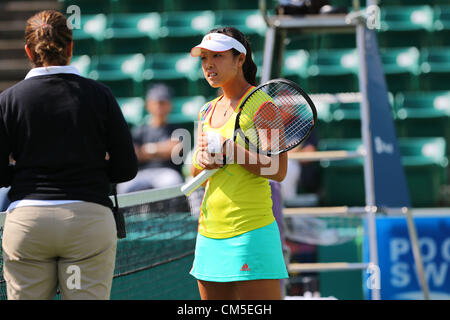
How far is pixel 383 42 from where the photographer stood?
9.48 meters

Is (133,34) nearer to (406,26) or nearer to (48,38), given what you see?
(406,26)

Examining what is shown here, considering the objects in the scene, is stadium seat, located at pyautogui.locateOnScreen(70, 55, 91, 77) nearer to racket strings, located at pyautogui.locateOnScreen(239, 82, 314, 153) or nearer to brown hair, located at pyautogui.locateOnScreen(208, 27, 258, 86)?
brown hair, located at pyautogui.locateOnScreen(208, 27, 258, 86)

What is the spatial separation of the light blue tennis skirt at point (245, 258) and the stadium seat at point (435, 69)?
669 centimetres

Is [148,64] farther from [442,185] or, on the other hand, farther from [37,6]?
[442,185]

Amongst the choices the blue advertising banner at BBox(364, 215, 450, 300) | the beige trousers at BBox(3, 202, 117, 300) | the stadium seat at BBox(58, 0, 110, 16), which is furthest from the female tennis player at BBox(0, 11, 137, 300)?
the stadium seat at BBox(58, 0, 110, 16)

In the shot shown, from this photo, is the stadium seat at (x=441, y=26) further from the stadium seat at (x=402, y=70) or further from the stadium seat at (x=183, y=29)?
the stadium seat at (x=183, y=29)

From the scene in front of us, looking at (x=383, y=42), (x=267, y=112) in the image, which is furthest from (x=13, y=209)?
(x=383, y=42)

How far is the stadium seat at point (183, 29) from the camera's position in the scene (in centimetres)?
957

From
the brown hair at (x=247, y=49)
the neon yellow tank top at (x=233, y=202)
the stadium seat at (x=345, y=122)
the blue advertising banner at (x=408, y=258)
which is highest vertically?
the brown hair at (x=247, y=49)

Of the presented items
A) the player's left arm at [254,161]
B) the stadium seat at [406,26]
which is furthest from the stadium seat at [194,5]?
the player's left arm at [254,161]

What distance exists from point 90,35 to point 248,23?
7.19 ft

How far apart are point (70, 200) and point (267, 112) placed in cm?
81

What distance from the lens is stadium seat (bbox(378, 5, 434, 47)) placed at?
30.2 ft

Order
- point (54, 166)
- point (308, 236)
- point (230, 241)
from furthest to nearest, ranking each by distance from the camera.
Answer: point (308, 236) < point (230, 241) < point (54, 166)
